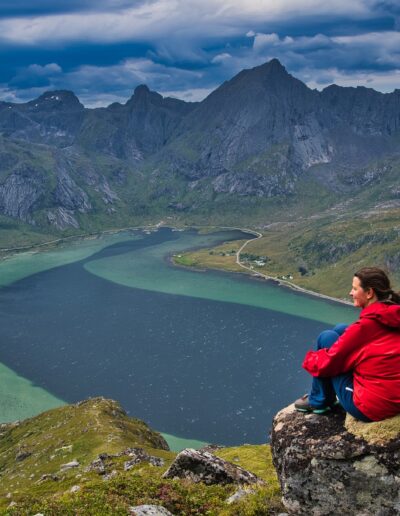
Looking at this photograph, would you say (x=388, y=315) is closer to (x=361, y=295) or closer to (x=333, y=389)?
(x=361, y=295)

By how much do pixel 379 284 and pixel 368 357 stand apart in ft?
9.07

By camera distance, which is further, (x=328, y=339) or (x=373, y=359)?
(x=328, y=339)

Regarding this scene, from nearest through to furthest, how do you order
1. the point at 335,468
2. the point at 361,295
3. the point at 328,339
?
the point at 361,295 → the point at 335,468 → the point at 328,339

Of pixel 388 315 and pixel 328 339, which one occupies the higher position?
pixel 388 315

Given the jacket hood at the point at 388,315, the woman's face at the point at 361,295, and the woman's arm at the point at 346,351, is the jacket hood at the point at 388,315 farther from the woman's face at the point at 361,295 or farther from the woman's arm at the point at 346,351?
the woman's face at the point at 361,295

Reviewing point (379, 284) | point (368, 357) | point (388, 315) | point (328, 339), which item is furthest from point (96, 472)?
point (388, 315)

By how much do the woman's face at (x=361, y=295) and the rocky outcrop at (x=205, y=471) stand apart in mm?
16900

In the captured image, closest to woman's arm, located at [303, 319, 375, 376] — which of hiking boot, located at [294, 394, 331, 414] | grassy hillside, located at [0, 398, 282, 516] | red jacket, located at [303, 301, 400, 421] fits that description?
red jacket, located at [303, 301, 400, 421]

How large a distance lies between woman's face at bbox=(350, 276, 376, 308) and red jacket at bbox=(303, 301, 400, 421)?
456mm

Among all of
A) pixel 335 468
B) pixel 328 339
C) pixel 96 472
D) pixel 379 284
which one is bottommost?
pixel 96 472

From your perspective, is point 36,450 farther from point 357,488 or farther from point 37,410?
point 357,488

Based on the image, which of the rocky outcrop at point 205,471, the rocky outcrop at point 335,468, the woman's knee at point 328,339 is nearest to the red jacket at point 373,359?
the woman's knee at point 328,339

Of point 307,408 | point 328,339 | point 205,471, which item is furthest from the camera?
point 205,471

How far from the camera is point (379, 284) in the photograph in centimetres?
1927
